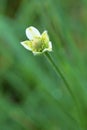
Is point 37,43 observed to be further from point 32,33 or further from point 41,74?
point 41,74

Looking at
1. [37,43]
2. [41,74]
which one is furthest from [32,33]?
[41,74]

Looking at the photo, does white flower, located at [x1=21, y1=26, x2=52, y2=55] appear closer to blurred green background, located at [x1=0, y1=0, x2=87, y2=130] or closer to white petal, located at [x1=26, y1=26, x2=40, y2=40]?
white petal, located at [x1=26, y1=26, x2=40, y2=40]

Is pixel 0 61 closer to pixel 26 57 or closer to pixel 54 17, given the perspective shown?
pixel 26 57

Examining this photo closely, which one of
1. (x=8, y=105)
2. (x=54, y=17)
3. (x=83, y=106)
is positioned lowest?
(x=83, y=106)

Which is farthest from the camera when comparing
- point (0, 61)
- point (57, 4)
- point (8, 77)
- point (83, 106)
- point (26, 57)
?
point (0, 61)

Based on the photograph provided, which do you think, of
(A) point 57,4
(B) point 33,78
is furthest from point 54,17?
(B) point 33,78

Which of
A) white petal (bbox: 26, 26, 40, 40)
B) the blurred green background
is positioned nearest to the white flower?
white petal (bbox: 26, 26, 40, 40)

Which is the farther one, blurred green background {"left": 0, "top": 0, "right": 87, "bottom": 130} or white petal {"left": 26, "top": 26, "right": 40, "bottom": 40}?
blurred green background {"left": 0, "top": 0, "right": 87, "bottom": 130}

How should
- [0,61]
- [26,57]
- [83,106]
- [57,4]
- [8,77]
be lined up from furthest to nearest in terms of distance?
1. [0,61]
2. [8,77]
3. [26,57]
4. [57,4]
5. [83,106]
